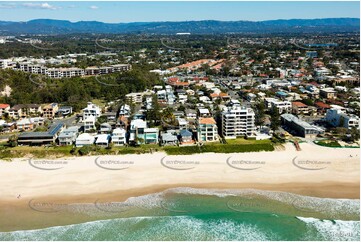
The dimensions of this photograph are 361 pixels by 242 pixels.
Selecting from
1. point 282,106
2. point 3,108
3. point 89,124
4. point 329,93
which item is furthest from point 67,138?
point 329,93

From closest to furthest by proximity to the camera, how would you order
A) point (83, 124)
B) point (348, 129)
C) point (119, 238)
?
point (119, 238)
point (348, 129)
point (83, 124)

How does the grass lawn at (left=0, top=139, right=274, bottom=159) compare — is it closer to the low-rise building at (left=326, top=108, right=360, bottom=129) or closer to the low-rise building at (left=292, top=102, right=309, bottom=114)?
the low-rise building at (left=326, top=108, right=360, bottom=129)

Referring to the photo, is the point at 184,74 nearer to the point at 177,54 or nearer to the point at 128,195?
the point at 177,54

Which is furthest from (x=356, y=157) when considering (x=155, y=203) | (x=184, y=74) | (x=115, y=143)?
(x=184, y=74)

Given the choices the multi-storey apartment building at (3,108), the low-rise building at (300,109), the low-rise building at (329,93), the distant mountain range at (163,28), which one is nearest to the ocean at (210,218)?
the low-rise building at (300,109)

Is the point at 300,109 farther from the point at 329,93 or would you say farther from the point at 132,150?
the point at 132,150

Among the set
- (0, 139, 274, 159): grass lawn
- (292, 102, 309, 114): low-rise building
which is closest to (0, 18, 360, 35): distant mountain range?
(292, 102, 309, 114): low-rise building
